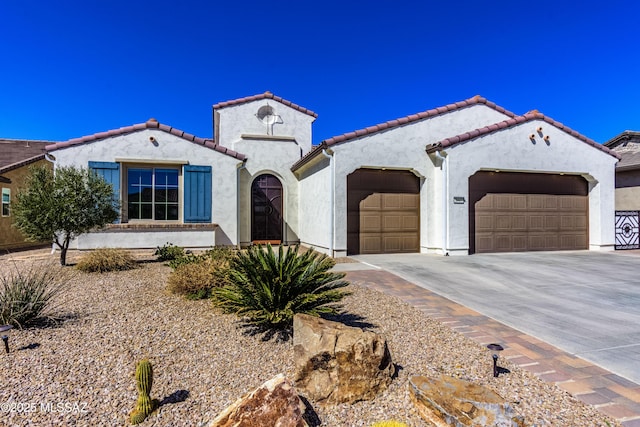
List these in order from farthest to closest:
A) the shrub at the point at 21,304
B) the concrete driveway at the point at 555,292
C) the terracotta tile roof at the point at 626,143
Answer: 1. the terracotta tile roof at the point at 626,143
2. the shrub at the point at 21,304
3. the concrete driveway at the point at 555,292

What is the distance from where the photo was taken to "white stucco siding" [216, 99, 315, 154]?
13.9 m

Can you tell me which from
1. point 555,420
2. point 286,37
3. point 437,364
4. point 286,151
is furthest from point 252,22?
point 555,420

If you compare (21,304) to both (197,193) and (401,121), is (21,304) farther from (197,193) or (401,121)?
(401,121)

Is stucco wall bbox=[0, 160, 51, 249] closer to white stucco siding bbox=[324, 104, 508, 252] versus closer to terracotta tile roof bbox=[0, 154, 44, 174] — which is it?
terracotta tile roof bbox=[0, 154, 44, 174]

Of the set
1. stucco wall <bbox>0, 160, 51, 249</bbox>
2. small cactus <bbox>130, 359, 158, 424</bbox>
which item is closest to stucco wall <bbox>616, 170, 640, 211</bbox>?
small cactus <bbox>130, 359, 158, 424</bbox>

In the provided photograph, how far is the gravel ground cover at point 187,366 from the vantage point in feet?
8.21

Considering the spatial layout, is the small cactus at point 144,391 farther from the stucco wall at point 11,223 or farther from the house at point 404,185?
the stucco wall at point 11,223

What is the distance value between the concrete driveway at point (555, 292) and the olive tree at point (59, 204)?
6.88 m

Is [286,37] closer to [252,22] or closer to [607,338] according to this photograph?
[252,22]

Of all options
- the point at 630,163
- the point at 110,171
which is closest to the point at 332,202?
the point at 110,171

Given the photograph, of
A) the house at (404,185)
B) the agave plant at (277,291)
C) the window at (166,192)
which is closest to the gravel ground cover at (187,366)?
the agave plant at (277,291)

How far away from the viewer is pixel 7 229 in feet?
43.3

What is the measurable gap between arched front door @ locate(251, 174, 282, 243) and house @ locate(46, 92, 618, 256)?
162cm

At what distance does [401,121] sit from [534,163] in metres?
4.66
